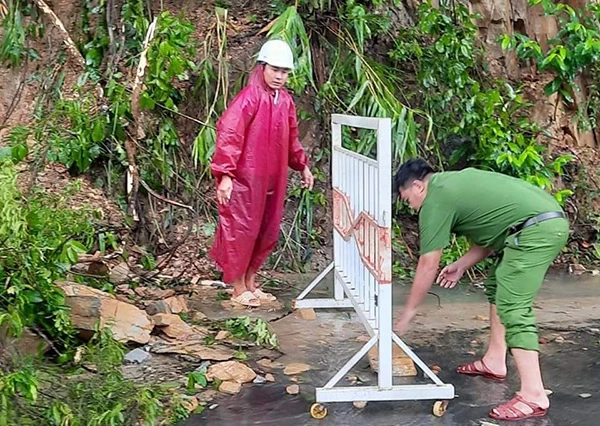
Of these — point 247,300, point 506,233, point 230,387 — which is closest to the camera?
point 506,233

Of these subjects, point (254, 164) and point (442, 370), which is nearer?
point (442, 370)

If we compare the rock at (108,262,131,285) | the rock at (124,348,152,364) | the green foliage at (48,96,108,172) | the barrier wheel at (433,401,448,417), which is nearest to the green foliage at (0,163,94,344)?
the rock at (124,348,152,364)

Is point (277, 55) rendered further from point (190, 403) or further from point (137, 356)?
point (190, 403)

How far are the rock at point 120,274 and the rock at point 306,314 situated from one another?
133cm

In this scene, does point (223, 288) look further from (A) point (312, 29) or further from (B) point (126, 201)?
(A) point (312, 29)

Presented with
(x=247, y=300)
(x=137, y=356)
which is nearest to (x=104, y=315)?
(x=137, y=356)

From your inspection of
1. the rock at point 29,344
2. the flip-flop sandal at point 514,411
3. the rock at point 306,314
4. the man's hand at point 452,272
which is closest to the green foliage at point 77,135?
the rock at point 306,314

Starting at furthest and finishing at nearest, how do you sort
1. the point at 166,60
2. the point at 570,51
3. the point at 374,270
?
the point at 570,51 → the point at 166,60 → the point at 374,270

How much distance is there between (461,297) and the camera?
586 cm

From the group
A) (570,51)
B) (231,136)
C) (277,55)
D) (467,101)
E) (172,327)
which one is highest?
(570,51)

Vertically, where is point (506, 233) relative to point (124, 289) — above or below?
above

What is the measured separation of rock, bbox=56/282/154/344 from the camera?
4152mm

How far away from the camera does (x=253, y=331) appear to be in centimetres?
462

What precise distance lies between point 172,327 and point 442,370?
157 cm
